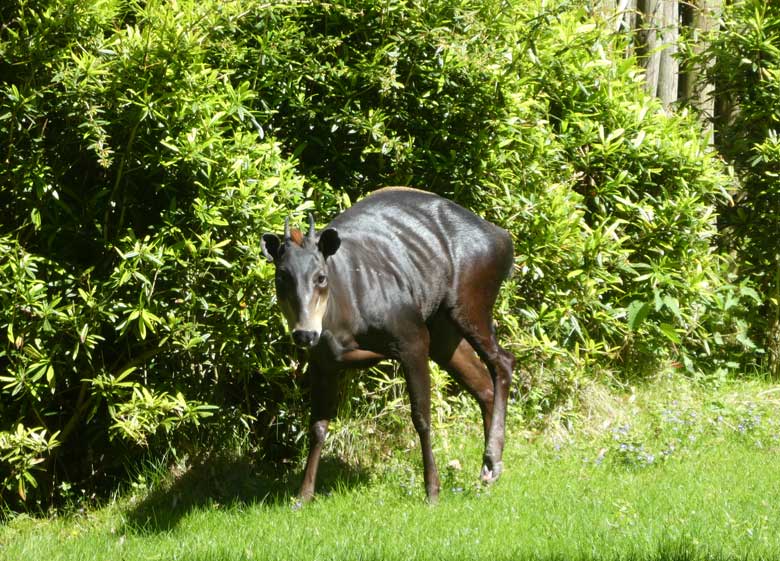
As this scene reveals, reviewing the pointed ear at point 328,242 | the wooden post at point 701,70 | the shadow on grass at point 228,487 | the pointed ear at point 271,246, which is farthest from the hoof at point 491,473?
the wooden post at point 701,70

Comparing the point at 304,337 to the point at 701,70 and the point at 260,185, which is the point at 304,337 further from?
the point at 701,70

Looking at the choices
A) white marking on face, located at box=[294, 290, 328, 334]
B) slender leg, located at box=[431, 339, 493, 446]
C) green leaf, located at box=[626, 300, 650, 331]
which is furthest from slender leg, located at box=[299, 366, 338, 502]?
green leaf, located at box=[626, 300, 650, 331]

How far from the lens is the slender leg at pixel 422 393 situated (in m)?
7.27

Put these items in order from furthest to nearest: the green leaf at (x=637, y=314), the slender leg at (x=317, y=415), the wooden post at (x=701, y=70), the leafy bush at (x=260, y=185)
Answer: the wooden post at (x=701, y=70) → the green leaf at (x=637, y=314) → the slender leg at (x=317, y=415) → the leafy bush at (x=260, y=185)

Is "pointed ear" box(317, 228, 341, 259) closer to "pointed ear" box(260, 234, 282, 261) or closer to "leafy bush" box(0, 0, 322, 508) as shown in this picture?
"pointed ear" box(260, 234, 282, 261)

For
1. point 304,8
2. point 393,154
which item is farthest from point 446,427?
point 304,8

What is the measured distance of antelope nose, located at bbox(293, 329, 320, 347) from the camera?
6.41 meters

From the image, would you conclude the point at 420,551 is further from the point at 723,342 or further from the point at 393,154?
the point at 723,342

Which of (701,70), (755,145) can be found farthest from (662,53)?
(755,145)

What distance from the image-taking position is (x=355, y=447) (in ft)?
27.6

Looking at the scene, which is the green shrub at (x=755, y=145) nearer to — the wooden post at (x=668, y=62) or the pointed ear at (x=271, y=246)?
the wooden post at (x=668, y=62)

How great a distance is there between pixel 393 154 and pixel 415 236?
1.04 metres

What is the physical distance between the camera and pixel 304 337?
6.41m

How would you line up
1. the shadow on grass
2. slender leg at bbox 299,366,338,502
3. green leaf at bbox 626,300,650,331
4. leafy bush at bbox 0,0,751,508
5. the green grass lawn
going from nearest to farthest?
the green grass lawn < leafy bush at bbox 0,0,751,508 < slender leg at bbox 299,366,338,502 < the shadow on grass < green leaf at bbox 626,300,650,331
